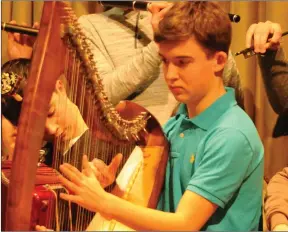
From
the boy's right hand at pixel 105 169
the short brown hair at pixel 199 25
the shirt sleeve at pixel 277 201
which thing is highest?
the short brown hair at pixel 199 25

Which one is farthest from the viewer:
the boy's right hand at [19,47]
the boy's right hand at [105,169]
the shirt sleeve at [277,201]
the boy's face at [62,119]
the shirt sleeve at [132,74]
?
the boy's right hand at [19,47]

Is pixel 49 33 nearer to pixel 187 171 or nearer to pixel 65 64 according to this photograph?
pixel 65 64

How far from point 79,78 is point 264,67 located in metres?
0.75

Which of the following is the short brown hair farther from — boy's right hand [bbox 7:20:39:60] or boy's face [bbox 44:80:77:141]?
boy's right hand [bbox 7:20:39:60]

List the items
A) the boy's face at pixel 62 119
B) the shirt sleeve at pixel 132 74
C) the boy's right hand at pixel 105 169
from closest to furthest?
the boy's face at pixel 62 119
the boy's right hand at pixel 105 169
the shirt sleeve at pixel 132 74

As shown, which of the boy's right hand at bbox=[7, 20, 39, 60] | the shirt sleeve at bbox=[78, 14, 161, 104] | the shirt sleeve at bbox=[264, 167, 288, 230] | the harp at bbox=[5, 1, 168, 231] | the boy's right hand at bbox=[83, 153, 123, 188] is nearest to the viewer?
the harp at bbox=[5, 1, 168, 231]

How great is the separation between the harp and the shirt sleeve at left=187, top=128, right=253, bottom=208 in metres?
0.14

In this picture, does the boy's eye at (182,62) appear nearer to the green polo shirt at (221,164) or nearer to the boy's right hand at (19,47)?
the green polo shirt at (221,164)

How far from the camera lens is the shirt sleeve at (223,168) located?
0.88 metres

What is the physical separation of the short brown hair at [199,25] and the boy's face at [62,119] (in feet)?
0.79

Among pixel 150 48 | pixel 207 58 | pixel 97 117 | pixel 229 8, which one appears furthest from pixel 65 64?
pixel 229 8

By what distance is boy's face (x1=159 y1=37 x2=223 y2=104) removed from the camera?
945mm

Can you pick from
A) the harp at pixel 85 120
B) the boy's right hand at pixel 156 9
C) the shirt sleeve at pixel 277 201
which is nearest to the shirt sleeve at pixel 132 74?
the boy's right hand at pixel 156 9

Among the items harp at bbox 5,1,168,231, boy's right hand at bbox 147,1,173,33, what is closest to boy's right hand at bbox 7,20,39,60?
boy's right hand at bbox 147,1,173,33
